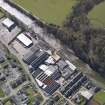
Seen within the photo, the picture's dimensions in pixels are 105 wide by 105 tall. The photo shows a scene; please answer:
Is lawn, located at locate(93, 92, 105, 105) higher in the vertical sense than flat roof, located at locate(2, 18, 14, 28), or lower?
lower

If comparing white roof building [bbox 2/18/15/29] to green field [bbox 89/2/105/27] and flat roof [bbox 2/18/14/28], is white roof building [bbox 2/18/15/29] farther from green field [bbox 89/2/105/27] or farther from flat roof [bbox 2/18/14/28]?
green field [bbox 89/2/105/27]

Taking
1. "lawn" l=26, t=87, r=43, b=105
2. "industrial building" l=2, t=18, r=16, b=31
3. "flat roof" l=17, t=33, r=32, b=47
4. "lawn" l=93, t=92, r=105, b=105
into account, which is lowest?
"lawn" l=93, t=92, r=105, b=105

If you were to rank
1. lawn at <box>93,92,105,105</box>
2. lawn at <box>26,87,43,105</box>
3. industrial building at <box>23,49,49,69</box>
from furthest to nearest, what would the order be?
industrial building at <box>23,49,49,69</box> → lawn at <box>26,87,43,105</box> → lawn at <box>93,92,105,105</box>

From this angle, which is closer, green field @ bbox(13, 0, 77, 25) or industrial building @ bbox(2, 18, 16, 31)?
green field @ bbox(13, 0, 77, 25)

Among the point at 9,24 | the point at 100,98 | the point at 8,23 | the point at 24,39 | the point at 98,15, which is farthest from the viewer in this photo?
the point at 8,23

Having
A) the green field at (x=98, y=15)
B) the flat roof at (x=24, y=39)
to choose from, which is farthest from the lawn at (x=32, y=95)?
the green field at (x=98, y=15)

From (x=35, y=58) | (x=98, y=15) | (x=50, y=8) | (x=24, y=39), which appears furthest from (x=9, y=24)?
(x=98, y=15)

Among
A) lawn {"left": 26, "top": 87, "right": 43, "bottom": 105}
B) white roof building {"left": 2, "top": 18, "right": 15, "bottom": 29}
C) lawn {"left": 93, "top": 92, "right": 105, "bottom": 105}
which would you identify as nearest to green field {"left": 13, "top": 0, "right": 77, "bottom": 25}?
white roof building {"left": 2, "top": 18, "right": 15, "bottom": 29}

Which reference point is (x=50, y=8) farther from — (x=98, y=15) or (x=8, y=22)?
(x=98, y=15)
